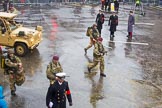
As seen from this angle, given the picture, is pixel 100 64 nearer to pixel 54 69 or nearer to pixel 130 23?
pixel 54 69

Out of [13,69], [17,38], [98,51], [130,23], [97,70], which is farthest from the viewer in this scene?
[130,23]

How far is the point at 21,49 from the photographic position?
17.5 meters

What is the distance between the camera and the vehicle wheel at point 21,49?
17.5 meters

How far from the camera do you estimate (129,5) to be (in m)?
41.2

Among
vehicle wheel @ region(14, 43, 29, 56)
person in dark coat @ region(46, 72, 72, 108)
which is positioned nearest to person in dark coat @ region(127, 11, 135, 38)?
vehicle wheel @ region(14, 43, 29, 56)

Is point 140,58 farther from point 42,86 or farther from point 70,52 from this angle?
point 42,86

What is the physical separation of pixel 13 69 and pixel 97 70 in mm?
4459

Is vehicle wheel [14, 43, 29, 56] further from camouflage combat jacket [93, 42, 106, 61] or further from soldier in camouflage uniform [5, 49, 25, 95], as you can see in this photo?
soldier in camouflage uniform [5, 49, 25, 95]

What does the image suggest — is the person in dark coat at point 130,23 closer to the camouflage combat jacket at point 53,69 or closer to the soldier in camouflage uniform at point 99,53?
the soldier in camouflage uniform at point 99,53

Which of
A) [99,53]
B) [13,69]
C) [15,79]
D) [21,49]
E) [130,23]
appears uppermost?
[130,23]

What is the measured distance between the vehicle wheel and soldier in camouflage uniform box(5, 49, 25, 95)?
517 cm

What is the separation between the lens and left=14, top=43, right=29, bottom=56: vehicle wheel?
57.3ft

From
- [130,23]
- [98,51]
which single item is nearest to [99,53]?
[98,51]

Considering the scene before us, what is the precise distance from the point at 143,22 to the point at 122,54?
11.4 m
